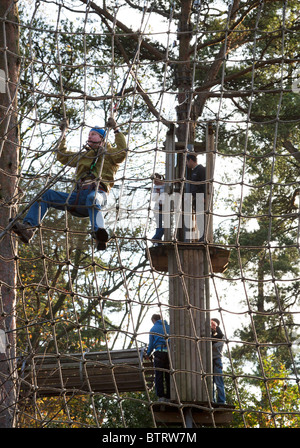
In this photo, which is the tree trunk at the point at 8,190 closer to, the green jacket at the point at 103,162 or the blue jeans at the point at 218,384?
the green jacket at the point at 103,162

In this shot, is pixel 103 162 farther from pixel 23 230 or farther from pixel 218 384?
pixel 218 384

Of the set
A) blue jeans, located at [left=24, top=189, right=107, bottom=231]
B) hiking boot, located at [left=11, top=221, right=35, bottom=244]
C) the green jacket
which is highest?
the green jacket

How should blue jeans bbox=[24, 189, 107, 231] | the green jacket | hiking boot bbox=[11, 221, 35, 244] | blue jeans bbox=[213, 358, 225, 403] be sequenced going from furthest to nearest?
blue jeans bbox=[213, 358, 225, 403] < the green jacket < blue jeans bbox=[24, 189, 107, 231] < hiking boot bbox=[11, 221, 35, 244]

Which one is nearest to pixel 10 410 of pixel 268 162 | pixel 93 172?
pixel 93 172

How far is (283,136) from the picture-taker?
8844 millimetres

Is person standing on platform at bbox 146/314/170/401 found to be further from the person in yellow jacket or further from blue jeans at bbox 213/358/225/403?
the person in yellow jacket

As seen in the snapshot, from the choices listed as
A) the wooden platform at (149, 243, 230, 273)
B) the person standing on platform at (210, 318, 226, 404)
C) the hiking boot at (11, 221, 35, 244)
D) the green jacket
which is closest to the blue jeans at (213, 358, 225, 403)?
the person standing on platform at (210, 318, 226, 404)

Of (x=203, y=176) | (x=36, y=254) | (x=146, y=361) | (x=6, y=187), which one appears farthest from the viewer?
(x=36, y=254)

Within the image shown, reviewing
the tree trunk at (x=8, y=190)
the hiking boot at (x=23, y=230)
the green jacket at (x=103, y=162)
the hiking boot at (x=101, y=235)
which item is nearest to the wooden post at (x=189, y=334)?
the green jacket at (x=103, y=162)

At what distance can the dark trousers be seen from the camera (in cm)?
554

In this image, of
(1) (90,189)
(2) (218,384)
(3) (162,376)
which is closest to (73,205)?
(1) (90,189)

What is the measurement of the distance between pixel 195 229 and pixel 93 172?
5.22 feet

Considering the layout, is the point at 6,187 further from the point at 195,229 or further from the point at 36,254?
the point at 36,254

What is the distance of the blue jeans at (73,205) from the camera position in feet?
14.3
